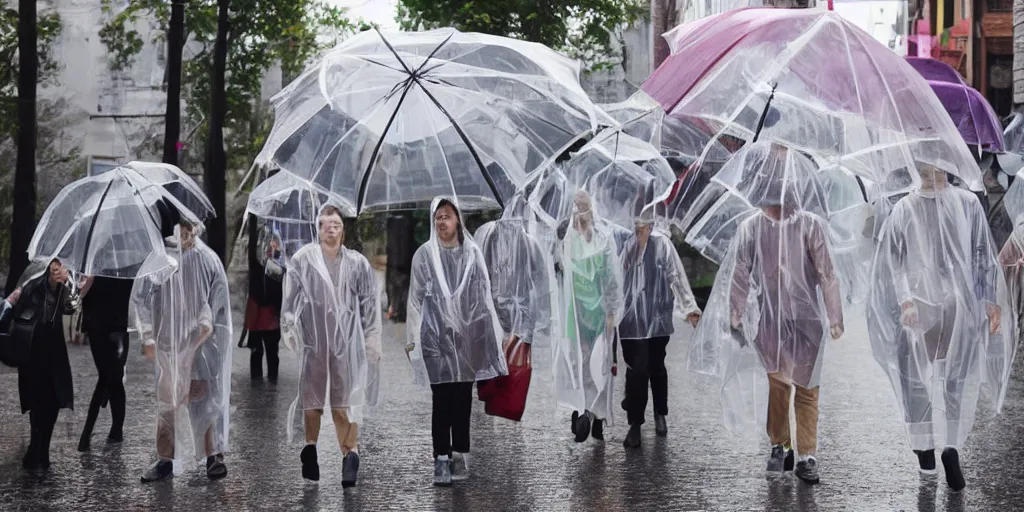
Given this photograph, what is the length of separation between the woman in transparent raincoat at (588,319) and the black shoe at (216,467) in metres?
2.39

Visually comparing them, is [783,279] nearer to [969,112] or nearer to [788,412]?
[788,412]

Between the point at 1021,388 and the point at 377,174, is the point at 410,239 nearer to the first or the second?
the point at 1021,388

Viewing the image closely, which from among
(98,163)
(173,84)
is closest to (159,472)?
(173,84)

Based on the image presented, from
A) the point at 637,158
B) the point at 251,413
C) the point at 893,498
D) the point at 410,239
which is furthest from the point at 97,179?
the point at 410,239

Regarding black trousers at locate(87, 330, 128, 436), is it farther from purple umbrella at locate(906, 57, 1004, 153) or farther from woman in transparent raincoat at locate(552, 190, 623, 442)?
purple umbrella at locate(906, 57, 1004, 153)

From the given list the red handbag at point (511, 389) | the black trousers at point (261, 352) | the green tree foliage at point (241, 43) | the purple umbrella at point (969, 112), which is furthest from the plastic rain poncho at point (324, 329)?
the green tree foliage at point (241, 43)

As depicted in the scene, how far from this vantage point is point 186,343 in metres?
9.05

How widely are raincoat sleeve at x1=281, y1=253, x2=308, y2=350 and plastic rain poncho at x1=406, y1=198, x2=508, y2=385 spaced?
59 cm

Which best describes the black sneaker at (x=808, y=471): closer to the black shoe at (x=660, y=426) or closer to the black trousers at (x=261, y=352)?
the black shoe at (x=660, y=426)

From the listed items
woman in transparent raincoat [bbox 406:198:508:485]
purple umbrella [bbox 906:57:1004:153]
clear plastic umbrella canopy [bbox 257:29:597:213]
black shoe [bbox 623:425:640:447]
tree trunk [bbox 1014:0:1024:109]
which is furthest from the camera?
tree trunk [bbox 1014:0:1024:109]

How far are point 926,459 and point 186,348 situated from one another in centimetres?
Result: 395

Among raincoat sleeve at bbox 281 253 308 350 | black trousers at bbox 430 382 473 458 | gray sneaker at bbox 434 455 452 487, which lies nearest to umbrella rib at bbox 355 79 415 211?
raincoat sleeve at bbox 281 253 308 350

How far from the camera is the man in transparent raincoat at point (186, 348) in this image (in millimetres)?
8961

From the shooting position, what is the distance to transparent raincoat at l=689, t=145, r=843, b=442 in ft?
28.2
